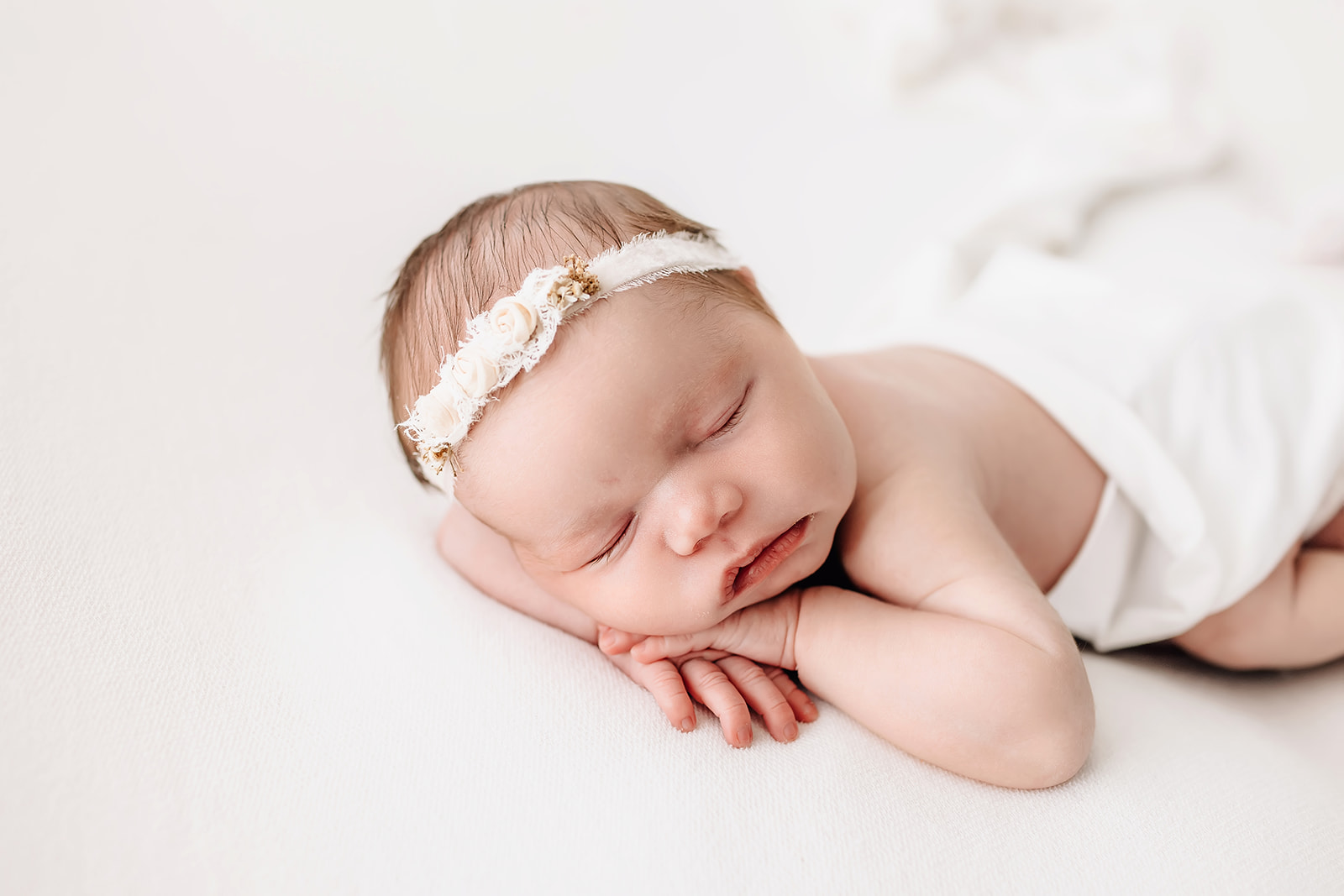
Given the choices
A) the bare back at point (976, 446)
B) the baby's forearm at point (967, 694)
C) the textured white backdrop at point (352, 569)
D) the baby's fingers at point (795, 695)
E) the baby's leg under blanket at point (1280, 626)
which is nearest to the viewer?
the textured white backdrop at point (352, 569)

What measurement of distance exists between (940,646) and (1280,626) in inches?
28.1

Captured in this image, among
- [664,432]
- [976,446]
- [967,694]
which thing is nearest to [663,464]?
[664,432]

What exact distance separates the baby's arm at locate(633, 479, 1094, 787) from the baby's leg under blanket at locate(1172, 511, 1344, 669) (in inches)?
20.0

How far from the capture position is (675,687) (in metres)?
1.07

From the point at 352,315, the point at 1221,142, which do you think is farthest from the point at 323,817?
the point at 1221,142

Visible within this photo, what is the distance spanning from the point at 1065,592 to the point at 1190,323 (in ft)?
1.65

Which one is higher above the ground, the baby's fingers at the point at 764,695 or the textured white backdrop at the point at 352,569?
the textured white backdrop at the point at 352,569

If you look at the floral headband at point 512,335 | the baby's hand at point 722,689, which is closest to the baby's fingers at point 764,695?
the baby's hand at point 722,689

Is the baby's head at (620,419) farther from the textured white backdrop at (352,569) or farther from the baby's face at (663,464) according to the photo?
the textured white backdrop at (352,569)

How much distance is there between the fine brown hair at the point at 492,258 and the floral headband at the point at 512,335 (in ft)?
0.08

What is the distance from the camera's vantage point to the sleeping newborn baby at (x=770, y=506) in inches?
39.1

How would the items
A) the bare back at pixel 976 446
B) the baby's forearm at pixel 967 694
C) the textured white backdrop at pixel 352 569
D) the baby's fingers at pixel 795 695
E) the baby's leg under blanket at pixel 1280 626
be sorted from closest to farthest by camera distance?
the textured white backdrop at pixel 352 569
the baby's forearm at pixel 967 694
the baby's fingers at pixel 795 695
the bare back at pixel 976 446
the baby's leg under blanket at pixel 1280 626

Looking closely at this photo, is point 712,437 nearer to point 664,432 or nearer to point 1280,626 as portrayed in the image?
point 664,432

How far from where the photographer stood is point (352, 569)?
3.98 feet
